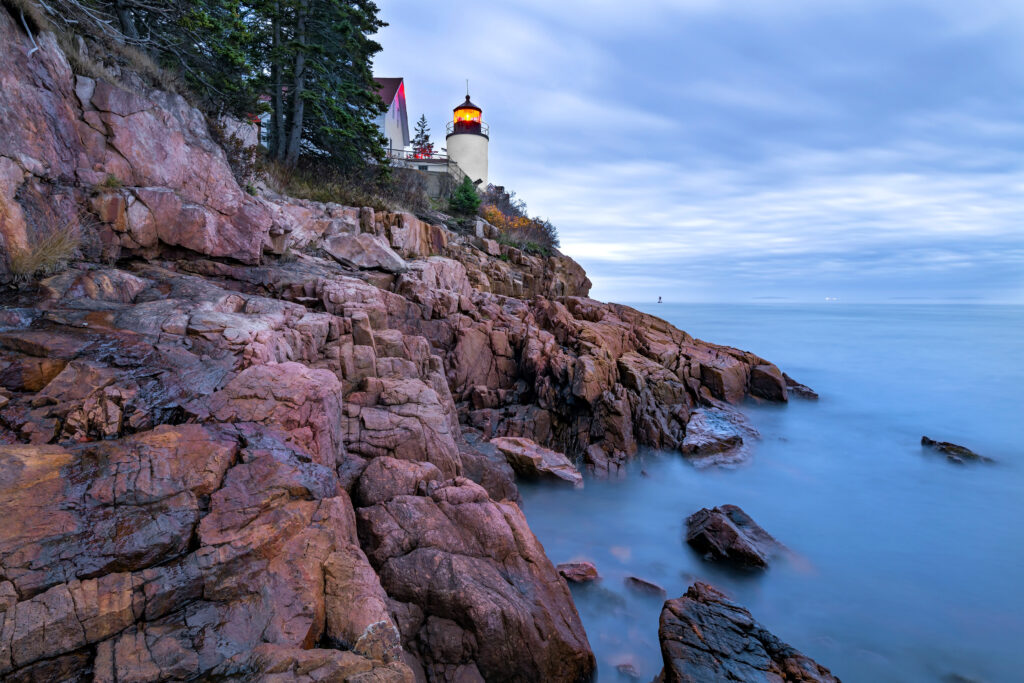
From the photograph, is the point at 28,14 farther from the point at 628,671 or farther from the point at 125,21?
the point at 628,671

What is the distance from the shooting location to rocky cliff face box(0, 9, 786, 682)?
141 inches

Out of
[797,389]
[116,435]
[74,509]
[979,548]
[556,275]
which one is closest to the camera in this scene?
[74,509]

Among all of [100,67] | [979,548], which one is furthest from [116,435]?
[979,548]

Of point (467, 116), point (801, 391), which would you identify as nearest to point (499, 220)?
point (801, 391)

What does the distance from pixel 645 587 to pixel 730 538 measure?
85.5 inches

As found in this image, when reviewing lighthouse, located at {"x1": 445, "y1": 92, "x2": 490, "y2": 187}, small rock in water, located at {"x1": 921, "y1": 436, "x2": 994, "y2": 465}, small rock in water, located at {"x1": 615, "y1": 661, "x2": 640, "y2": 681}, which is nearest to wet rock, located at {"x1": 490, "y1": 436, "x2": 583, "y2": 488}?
small rock in water, located at {"x1": 615, "y1": 661, "x2": 640, "y2": 681}

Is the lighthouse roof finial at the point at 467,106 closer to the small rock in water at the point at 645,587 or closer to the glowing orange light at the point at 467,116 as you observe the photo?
the glowing orange light at the point at 467,116

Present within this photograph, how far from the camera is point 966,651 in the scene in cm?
757

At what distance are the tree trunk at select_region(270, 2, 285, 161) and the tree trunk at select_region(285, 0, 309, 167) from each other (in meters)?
0.34

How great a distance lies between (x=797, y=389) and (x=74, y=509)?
24215 millimetres

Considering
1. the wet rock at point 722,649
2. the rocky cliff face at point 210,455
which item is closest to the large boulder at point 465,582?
the rocky cliff face at point 210,455

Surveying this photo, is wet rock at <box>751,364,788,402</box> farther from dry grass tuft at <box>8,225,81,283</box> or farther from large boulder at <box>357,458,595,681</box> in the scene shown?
dry grass tuft at <box>8,225,81,283</box>

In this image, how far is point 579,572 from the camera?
843 centimetres

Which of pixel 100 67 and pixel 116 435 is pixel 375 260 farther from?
pixel 116 435
